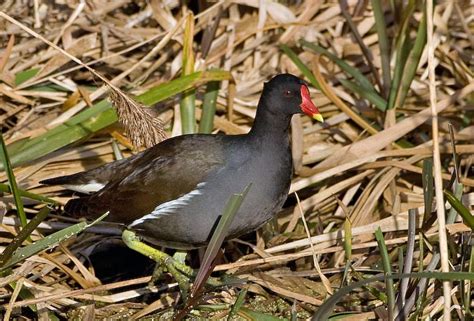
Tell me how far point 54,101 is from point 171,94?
2.42 feet

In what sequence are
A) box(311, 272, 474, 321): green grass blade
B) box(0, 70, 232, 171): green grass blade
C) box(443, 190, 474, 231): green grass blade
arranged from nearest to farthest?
box(311, 272, 474, 321): green grass blade
box(443, 190, 474, 231): green grass blade
box(0, 70, 232, 171): green grass blade

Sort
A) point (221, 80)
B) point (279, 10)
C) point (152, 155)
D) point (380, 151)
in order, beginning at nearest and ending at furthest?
point (152, 155) < point (380, 151) < point (221, 80) < point (279, 10)

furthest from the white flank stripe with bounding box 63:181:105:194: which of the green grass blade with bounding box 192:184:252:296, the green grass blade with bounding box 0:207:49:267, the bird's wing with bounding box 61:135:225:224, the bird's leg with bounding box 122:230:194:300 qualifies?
the green grass blade with bounding box 192:184:252:296

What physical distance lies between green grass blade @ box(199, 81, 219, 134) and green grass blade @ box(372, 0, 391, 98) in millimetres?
887

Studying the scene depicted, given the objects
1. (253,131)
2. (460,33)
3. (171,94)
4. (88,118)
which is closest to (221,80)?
(171,94)

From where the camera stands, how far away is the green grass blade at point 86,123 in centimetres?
430

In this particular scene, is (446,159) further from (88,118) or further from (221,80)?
(88,118)

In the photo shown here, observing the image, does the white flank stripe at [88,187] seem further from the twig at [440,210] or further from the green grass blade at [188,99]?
the twig at [440,210]

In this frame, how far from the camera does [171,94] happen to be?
14.7 ft

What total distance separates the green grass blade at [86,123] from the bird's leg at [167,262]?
67 cm

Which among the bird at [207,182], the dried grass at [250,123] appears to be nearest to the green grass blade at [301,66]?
the dried grass at [250,123]

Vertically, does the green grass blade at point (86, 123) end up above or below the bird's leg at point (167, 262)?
above

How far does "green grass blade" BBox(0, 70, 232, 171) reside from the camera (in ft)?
14.1

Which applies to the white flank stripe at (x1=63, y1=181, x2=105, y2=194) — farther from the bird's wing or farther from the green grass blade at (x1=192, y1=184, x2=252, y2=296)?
the green grass blade at (x1=192, y1=184, x2=252, y2=296)
